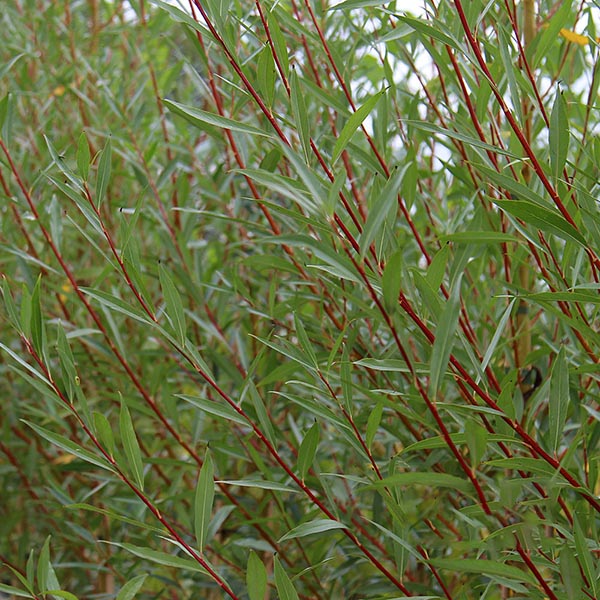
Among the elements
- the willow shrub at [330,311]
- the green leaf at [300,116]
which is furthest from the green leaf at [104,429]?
the green leaf at [300,116]

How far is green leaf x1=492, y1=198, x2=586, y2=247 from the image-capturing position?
529 mm

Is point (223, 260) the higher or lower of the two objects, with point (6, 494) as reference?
higher

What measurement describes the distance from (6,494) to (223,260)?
0.50 meters

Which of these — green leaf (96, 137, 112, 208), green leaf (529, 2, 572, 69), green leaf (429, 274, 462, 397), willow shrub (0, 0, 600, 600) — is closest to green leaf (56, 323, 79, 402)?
willow shrub (0, 0, 600, 600)

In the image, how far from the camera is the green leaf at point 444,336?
1.59 feet

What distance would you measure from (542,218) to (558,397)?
0.14 metres

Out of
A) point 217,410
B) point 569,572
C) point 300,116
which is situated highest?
point 300,116

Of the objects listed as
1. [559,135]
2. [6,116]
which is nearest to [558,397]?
[559,135]

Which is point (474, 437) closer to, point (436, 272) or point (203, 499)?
point (436, 272)

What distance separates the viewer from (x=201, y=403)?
26.9 inches

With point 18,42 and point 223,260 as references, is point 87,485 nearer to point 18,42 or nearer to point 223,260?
point 223,260

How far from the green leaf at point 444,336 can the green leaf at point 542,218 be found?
69mm

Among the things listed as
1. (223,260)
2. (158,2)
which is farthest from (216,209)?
(158,2)

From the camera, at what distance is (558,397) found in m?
0.60
